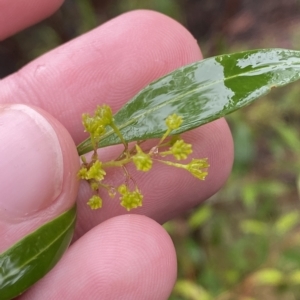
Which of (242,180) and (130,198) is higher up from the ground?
(130,198)

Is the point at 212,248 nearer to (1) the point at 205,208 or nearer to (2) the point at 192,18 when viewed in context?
(1) the point at 205,208

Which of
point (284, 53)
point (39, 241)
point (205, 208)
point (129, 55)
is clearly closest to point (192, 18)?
Answer: point (205, 208)

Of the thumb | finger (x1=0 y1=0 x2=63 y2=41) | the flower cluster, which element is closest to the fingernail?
the thumb

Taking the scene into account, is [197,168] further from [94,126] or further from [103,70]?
[103,70]

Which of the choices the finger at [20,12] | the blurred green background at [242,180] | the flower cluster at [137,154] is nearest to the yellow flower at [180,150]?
the flower cluster at [137,154]

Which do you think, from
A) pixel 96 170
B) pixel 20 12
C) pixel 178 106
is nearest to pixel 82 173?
pixel 96 170

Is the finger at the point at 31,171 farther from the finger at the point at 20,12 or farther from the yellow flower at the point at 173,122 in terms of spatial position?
the finger at the point at 20,12
